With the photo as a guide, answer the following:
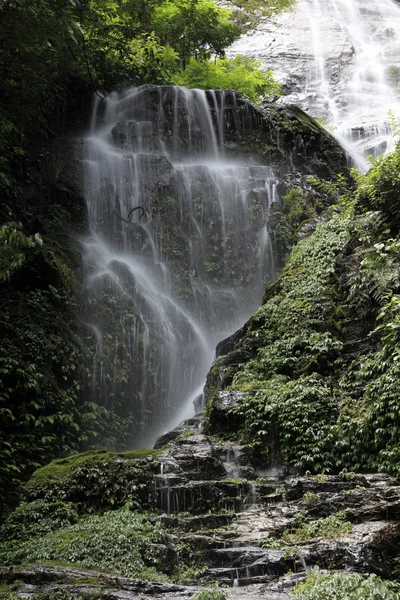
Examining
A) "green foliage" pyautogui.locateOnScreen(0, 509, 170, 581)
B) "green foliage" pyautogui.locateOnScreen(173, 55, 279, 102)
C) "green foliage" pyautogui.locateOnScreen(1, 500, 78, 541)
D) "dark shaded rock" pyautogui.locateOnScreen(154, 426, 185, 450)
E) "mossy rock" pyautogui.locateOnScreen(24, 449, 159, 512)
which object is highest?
"green foliage" pyautogui.locateOnScreen(173, 55, 279, 102)

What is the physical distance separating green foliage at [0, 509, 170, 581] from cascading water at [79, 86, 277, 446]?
6228 mm

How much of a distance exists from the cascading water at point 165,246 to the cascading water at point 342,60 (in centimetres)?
712

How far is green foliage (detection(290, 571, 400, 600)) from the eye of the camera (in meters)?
4.66

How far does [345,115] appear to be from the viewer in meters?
27.8

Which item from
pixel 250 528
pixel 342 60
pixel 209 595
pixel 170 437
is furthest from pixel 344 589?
pixel 342 60

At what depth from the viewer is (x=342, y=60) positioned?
33.5 metres

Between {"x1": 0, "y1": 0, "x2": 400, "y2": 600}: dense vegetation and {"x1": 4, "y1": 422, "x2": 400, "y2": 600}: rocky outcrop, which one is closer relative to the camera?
{"x1": 4, "y1": 422, "x2": 400, "y2": 600}: rocky outcrop

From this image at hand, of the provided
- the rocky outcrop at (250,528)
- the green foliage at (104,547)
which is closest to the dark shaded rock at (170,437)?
the rocky outcrop at (250,528)

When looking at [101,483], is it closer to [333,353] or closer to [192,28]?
[333,353]

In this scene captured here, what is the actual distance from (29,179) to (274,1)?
90.5ft

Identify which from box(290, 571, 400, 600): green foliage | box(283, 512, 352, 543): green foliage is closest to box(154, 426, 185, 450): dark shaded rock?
box(283, 512, 352, 543): green foliage

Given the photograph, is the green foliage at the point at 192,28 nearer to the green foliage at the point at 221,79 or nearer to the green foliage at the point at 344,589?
the green foliage at the point at 221,79

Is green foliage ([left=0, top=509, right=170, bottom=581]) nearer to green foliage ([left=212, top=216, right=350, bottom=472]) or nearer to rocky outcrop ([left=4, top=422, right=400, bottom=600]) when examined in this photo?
rocky outcrop ([left=4, top=422, right=400, bottom=600])

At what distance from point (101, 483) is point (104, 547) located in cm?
178
